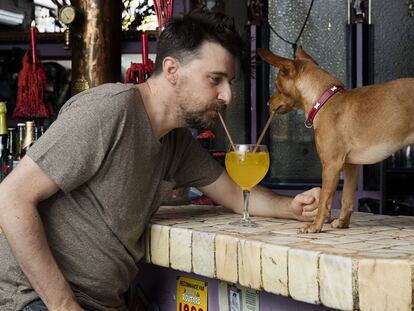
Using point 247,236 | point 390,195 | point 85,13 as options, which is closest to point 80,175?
point 247,236

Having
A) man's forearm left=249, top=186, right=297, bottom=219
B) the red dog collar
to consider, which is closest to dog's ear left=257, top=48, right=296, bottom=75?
the red dog collar

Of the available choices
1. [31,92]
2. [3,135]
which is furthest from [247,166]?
[31,92]

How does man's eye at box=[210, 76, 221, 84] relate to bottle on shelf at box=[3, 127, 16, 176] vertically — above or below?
above

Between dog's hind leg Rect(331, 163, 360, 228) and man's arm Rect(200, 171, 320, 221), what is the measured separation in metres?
0.13

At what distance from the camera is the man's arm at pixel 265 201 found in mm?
1654

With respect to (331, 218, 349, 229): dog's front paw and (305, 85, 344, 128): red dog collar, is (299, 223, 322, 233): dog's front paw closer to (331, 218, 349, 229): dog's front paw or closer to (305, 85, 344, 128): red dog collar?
(331, 218, 349, 229): dog's front paw

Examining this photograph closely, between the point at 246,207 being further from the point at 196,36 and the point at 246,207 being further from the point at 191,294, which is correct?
the point at 196,36

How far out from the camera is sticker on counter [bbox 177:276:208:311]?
159 centimetres

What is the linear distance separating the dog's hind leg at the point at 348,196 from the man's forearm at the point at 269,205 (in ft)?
0.61

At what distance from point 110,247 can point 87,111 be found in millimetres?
309

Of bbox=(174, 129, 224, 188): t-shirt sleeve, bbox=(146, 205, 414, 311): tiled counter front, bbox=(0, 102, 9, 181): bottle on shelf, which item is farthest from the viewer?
bbox=(0, 102, 9, 181): bottle on shelf

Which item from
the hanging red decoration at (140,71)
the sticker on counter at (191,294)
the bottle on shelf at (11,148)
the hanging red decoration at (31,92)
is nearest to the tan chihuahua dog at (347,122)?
the sticker on counter at (191,294)

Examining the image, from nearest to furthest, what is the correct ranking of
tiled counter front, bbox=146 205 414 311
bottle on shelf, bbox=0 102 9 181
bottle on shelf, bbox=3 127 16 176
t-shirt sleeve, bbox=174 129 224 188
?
tiled counter front, bbox=146 205 414 311
t-shirt sleeve, bbox=174 129 224 188
bottle on shelf, bbox=0 102 9 181
bottle on shelf, bbox=3 127 16 176

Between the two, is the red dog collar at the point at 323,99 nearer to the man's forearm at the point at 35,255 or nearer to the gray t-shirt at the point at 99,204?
the gray t-shirt at the point at 99,204
